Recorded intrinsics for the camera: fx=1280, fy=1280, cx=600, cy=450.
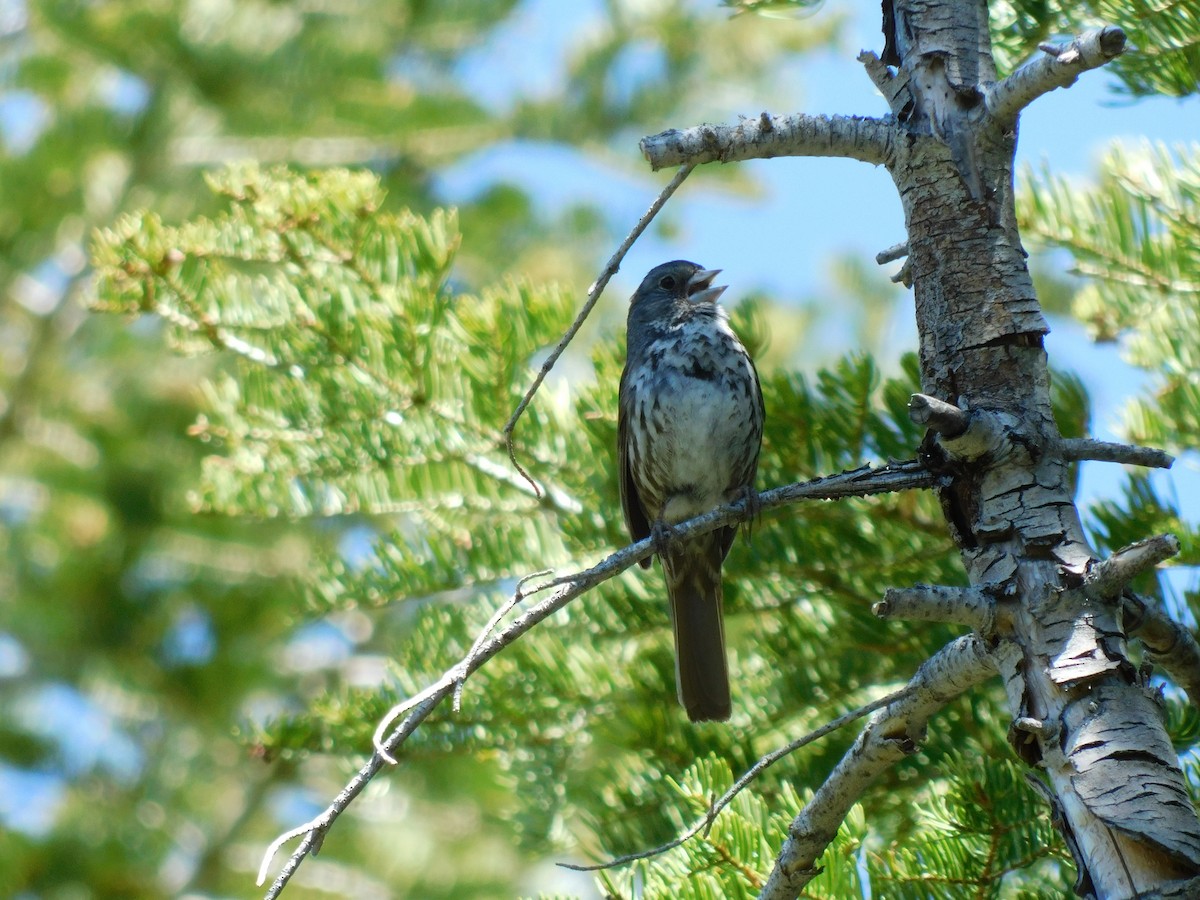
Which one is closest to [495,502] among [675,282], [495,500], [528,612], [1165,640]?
[495,500]

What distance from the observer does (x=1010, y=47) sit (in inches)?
99.5

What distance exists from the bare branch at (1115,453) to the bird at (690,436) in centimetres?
127

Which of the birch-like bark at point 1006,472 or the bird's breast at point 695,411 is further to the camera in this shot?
the bird's breast at point 695,411

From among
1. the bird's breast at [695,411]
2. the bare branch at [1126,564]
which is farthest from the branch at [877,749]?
the bird's breast at [695,411]

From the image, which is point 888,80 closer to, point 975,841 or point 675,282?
point 975,841

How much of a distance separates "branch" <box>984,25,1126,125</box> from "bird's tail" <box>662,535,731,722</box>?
122 centimetres

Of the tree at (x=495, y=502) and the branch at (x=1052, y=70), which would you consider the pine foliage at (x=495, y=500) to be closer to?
the tree at (x=495, y=502)

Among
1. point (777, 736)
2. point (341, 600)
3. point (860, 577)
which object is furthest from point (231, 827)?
point (860, 577)

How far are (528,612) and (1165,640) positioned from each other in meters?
0.79

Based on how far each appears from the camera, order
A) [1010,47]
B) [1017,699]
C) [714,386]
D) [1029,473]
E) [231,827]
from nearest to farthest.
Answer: [1017,699], [1029,473], [1010,47], [714,386], [231,827]

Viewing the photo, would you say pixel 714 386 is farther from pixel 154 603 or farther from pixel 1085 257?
pixel 154 603

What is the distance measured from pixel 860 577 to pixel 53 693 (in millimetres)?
5074

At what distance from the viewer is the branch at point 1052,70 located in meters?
1.48

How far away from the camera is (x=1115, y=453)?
160 cm
